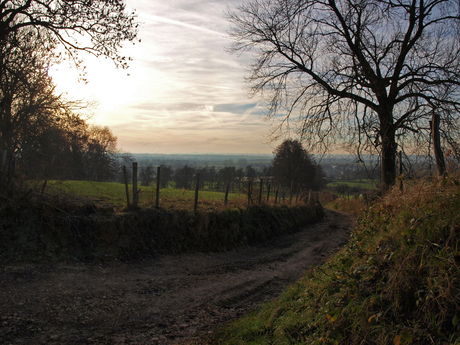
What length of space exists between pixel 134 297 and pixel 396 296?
196 inches

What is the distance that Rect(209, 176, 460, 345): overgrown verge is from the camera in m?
2.92

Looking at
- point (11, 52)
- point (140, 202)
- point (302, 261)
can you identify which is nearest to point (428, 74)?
point (302, 261)

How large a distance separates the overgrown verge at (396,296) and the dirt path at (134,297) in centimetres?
102

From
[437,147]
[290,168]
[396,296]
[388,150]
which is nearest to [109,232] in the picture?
[396,296]

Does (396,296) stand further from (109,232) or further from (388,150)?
(388,150)

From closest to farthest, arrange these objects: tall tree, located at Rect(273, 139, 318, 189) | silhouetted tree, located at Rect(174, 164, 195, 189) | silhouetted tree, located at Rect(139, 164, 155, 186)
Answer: silhouetted tree, located at Rect(139, 164, 155, 186)
silhouetted tree, located at Rect(174, 164, 195, 189)
tall tree, located at Rect(273, 139, 318, 189)

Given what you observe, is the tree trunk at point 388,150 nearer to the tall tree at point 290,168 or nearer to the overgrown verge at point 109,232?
the overgrown verge at point 109,232

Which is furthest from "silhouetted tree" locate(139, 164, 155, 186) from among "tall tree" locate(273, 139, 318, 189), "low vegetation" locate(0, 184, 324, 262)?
"tall tree" locate(273, 139, 318, 189)

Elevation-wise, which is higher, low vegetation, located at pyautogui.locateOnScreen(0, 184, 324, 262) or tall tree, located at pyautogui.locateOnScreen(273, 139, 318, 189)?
tall tree, located at pyautogui.locateOnScreen(273, 139, 318, 189)

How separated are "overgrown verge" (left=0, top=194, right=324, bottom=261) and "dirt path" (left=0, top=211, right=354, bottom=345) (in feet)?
2.03

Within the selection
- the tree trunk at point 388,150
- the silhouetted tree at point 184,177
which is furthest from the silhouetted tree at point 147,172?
the silhouetted tree at point 184,177

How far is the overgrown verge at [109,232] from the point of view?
7.46m

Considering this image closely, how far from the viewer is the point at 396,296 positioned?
324 cm

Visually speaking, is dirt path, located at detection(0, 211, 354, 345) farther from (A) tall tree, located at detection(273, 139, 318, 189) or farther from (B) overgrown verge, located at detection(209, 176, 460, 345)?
(A) tall tree, located at detection(273, 139, 318, 189)
